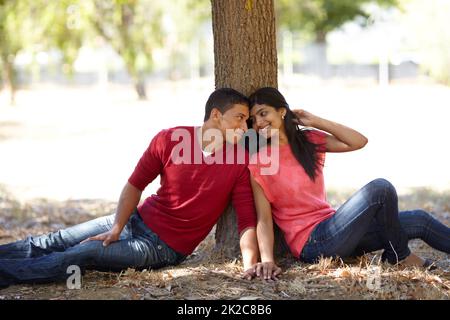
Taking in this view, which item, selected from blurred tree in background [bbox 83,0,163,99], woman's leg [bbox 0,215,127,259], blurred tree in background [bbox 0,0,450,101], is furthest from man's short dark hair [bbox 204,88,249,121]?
blurred tree in background [bbox 83,0,163,99]

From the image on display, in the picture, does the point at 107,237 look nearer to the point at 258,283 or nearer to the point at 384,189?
the point at 258,283

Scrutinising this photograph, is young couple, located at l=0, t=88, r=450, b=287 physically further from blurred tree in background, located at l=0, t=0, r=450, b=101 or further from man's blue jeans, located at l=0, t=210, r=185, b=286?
blurred tree in background, located at l=0, t=0, r=450, b=101

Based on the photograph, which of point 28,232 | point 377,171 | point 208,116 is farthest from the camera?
point 377,171

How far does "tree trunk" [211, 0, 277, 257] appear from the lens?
4.59 m

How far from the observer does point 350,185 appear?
29.0 feet

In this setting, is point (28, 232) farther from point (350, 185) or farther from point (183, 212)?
point (350, 185)

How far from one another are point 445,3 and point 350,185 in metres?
13.0

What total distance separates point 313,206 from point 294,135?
448mm

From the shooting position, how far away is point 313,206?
436 cm

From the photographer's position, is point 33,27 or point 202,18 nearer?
point 33,27

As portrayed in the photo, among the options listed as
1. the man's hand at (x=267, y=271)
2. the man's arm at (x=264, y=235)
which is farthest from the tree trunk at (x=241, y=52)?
the man's hand at (x=267, y=271)

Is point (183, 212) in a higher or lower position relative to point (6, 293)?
higher

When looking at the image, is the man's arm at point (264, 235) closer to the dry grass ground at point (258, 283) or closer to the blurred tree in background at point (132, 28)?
the dry grass ground at point (258, 283)
